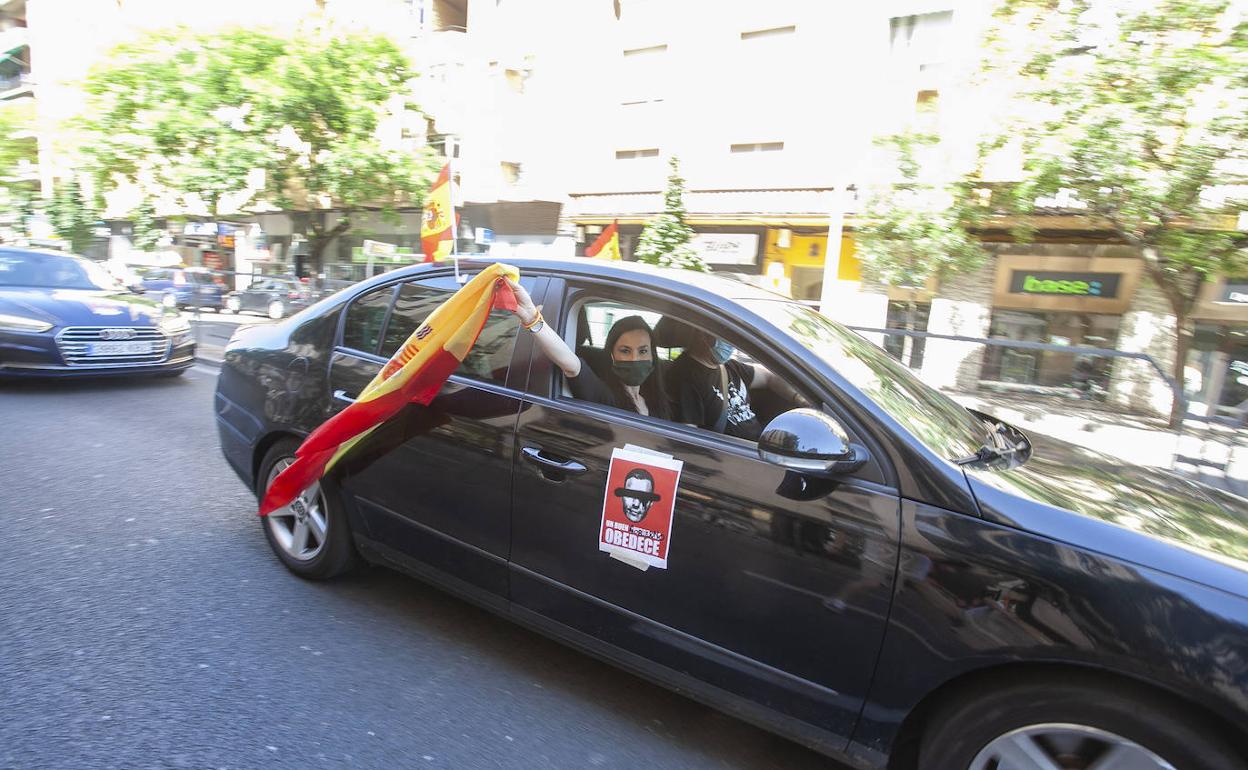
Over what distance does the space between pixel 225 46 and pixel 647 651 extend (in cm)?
2049

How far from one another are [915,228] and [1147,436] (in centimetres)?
759

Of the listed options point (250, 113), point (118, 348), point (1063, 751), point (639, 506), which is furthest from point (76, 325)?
point (250, 113)

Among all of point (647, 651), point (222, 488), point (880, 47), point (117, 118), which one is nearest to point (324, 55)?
point (117, 118)

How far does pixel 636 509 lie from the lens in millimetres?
2205

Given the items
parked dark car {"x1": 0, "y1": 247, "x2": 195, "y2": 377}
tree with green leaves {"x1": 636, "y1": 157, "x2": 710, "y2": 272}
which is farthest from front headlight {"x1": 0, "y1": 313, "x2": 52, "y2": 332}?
tree with green leaves {"x1": 636, "y1": 157, "x2": 710, "y2": 272}

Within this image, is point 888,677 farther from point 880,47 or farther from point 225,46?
point 225,46

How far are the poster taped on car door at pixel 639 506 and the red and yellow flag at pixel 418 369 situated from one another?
2.32 feet

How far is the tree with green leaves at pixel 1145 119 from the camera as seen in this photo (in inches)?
341

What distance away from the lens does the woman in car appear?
2479mm

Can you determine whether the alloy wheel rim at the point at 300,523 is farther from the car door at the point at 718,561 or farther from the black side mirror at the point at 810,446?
the black side mirror at the point at 810,446

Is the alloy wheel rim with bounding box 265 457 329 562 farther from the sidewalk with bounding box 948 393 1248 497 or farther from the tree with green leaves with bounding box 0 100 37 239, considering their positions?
the tree with green leaves with bounding box 0 100 37 239

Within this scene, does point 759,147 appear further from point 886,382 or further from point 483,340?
point 886,382

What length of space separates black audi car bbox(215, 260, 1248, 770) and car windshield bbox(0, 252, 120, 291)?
6777 millimetres

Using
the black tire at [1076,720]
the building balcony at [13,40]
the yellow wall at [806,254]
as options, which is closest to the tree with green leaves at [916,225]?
the yellow wall at [806,254]
